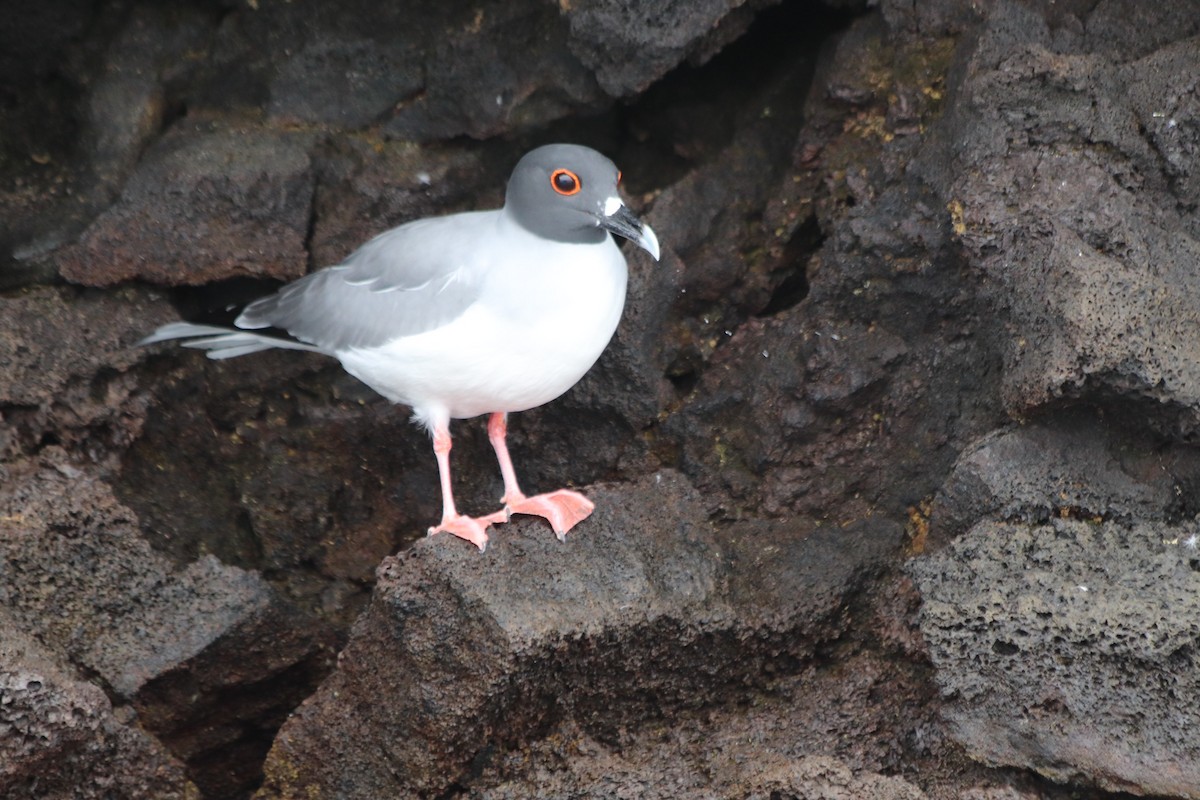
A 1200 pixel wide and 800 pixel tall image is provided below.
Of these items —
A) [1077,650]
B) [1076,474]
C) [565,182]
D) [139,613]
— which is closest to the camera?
[1077,650]

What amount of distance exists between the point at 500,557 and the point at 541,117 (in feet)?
8.87

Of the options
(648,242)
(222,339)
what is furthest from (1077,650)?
(222,339)

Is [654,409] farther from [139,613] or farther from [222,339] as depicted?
[139,613]

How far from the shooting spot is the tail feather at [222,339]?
579 cm

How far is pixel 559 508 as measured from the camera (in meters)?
5.11

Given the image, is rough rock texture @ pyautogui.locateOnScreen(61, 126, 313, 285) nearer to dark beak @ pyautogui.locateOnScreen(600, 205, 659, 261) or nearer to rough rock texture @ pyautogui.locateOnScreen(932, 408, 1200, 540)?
dark beak @ pyautogui.locateOnScreen(600, 205, 659, 261)

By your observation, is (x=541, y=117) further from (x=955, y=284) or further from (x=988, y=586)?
(x=988, y=586)

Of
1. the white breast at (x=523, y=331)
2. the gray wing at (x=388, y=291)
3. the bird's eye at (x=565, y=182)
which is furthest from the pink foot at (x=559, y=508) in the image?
the bird's eye at (x=565, y=182)

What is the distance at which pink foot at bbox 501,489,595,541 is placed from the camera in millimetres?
5051

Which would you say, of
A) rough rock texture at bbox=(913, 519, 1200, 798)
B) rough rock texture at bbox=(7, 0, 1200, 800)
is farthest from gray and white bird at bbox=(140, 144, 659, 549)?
rough rock texture at bbox=(913, 519, 1200, 798)

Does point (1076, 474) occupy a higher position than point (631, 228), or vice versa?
point (631, 228)

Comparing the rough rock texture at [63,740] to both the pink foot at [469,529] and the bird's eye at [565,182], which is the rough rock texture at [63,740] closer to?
the pink foot at [469,529]

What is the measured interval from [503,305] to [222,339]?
5.32 ft

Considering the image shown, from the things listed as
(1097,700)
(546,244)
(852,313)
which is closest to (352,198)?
(546,244)
